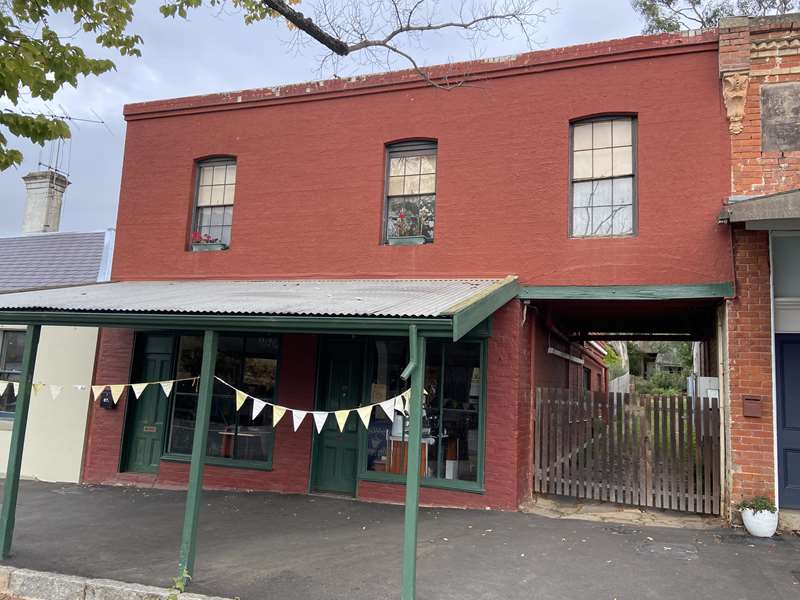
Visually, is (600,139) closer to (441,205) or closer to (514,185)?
(514,185)

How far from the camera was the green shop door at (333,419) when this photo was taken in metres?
8.92

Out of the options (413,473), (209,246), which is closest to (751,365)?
(413,473)

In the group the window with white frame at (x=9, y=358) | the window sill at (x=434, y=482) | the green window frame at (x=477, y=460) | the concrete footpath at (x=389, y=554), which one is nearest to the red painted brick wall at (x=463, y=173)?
the green window frame at (x=477, y=460)

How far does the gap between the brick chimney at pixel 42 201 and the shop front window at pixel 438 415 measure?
1013 centimetres

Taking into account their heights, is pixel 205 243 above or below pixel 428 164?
below

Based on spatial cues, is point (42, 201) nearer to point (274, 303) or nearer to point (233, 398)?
point (233, 398)

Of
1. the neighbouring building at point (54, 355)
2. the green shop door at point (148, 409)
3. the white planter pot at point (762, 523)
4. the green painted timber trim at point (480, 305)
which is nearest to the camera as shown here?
the green painted timber trim at point (480, 305)

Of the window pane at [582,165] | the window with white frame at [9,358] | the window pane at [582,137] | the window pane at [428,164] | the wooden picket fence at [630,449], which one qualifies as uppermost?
the window pane at [582,137]

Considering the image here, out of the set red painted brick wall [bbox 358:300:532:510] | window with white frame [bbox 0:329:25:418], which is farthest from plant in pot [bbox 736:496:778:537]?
window with white frame [bbox 0:329:25:418]

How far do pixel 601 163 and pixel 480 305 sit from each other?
11.8ft

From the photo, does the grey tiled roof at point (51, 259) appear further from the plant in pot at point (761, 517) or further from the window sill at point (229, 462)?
the plant in pot at point (761, 517)

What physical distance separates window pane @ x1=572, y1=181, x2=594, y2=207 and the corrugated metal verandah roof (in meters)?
1.50

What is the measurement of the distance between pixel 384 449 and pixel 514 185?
14.1ft

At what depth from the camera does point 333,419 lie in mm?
9125
